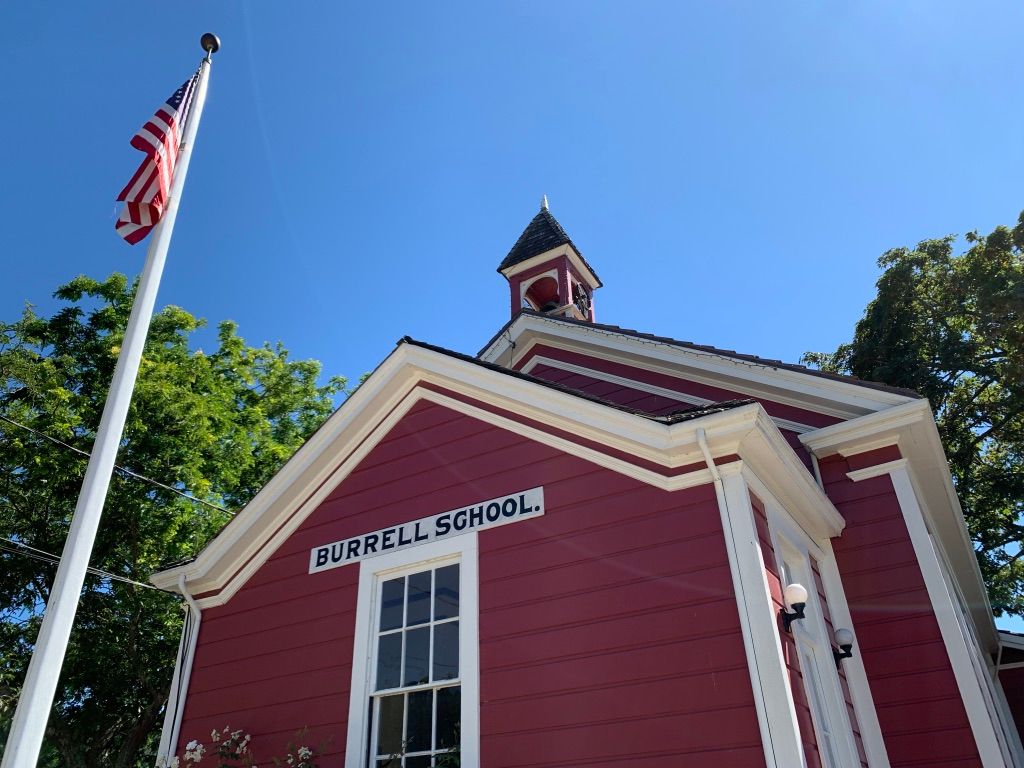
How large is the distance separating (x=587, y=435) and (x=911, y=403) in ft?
13.6

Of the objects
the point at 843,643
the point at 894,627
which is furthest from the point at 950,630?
the point at 843,643

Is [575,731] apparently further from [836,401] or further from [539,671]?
[836,401]

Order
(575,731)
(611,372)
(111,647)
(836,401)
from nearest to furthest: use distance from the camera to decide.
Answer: (575,731)
(836,401)
(611,372)
(111,647)

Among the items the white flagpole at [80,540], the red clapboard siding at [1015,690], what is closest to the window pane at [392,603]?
the white flagpole at [80,540]

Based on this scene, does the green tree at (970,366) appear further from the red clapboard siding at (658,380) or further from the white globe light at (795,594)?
the white globe light at (795,594)

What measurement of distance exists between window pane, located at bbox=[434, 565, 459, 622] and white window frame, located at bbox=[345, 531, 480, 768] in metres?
0.08

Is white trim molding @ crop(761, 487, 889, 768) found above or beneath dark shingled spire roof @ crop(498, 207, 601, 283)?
beneath

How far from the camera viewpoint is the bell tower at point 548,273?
1448cm

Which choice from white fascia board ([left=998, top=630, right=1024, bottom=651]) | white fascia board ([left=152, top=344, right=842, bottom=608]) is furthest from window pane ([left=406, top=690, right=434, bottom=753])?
white fascia board ([left=998, top=630, right=1024, bottom=651])

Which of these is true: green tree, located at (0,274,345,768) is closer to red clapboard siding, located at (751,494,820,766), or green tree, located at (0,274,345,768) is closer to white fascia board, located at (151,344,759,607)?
white fascia board, located at (151,344,759,607)

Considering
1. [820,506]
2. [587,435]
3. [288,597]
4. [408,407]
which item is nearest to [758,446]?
[587,435]

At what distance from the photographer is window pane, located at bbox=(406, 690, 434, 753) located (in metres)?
6.38

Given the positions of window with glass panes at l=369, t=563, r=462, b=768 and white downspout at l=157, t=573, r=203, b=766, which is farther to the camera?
white downspout at l=157, t=573, r=203, b=766

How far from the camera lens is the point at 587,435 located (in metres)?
6.69
